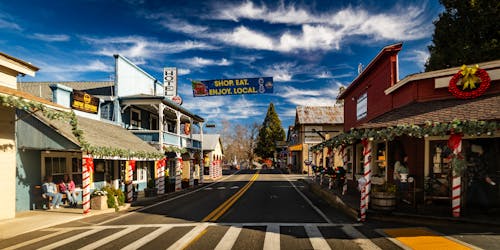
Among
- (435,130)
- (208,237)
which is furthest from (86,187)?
(435,130)

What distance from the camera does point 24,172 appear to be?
13.3m

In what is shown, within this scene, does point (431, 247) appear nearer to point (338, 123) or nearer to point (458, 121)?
point (458, 121)

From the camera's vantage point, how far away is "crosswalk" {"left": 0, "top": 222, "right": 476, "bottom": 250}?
7.50 metres

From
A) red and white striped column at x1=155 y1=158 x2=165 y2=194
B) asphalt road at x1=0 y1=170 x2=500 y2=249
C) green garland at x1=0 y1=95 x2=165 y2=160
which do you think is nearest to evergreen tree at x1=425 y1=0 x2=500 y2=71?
asphalt road at x1=0 y1=170 x2=500 y2=249

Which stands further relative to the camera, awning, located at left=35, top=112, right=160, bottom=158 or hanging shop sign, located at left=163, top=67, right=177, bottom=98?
hanging shop sign, located at left=163, top=67, right=177, bottom=98

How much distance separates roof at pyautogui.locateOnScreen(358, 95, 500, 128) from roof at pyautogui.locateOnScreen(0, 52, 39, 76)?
1408 centimetres

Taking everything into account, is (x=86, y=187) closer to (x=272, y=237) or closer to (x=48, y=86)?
(x=272, y=237)

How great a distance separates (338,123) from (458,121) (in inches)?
1482

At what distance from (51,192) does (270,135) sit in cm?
6466

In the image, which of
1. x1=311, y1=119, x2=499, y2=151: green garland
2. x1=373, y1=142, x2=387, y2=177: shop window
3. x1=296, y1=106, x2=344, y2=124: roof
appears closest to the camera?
x1=311, y1=119, x2=499, y2=151: green garland

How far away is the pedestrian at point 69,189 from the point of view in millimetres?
14555

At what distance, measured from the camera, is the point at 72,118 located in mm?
12102

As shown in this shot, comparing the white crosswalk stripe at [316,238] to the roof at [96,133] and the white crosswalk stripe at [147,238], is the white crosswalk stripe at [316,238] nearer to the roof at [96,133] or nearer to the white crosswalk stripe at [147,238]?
the white crosswalk stripe at [147,238]

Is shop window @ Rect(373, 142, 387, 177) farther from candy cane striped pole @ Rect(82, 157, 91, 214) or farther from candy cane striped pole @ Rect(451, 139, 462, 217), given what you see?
candy cane striped pole @ Rect(82, 157, 91, 214)
